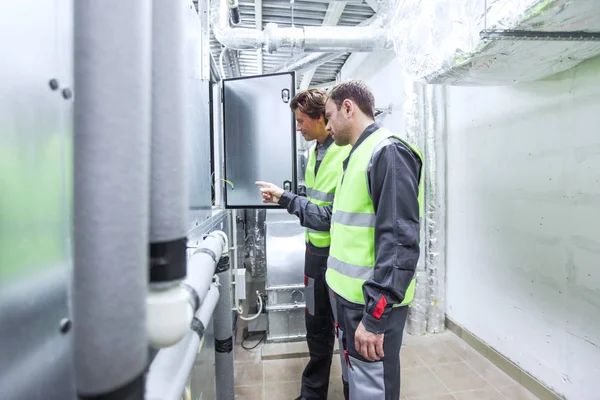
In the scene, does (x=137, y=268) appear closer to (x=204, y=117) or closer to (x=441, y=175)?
(x=204, y=117)

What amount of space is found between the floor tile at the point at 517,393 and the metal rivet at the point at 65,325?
2.04m

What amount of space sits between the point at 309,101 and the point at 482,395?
1791mm

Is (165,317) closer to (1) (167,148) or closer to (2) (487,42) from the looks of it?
(1) (167,148)

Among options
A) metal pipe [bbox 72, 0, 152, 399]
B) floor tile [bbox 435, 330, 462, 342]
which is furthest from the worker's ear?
floor tile [bbox 435, 330, 462, 342]

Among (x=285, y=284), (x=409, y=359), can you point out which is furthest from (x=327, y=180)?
(x=409, y=359)

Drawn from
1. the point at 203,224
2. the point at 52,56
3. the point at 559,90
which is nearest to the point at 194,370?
the point at 203,224

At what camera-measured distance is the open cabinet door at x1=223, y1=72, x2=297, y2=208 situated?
1.58m

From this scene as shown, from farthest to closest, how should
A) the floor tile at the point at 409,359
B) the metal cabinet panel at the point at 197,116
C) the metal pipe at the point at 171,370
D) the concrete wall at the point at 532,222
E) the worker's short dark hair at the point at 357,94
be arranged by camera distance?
1. the floor tile at the point at 409,359
2. the concrete wall at the point at 532,222
3. the worker's short dark hair at the point at 357,94
4. the metal cabinet panel at the point at 197,116
5. the metal pipe at the point at 171,370

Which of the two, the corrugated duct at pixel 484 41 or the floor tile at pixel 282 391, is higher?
the corrugated duct at pixel 484 41

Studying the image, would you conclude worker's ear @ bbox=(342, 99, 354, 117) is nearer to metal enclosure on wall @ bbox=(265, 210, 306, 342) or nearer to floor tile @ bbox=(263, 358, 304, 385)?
metal enclosure on wall @ bbox=(265, 210, 306, 342)

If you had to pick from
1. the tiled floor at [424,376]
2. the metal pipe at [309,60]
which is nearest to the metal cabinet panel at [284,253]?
the tiled floor at [424,376]

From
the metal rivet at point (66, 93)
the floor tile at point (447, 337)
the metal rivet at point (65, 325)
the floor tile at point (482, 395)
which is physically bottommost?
the floor tile at point (482, 395)

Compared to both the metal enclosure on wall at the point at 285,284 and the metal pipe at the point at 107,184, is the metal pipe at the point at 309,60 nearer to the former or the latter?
the metal enclosure on wall at the point at 285,284

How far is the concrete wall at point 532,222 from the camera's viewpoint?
135 cm
